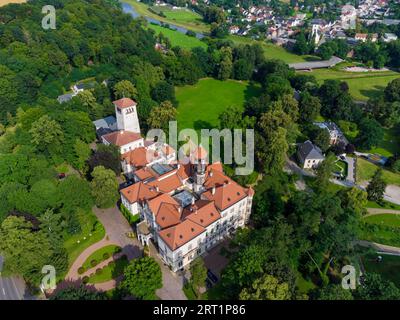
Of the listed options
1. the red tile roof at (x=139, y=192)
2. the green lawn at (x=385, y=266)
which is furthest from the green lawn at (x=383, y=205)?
the red tile roof at (x=139, y=192)

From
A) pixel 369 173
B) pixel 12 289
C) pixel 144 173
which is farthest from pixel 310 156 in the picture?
pixel 12 289

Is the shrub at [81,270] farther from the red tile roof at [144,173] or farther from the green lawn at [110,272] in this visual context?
the red tile roof at [144,173]

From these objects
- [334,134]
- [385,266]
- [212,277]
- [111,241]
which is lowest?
[385,266]

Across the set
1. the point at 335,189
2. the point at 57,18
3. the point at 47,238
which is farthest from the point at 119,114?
the point at 57,18

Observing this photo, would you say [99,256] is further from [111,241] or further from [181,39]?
[181,39]

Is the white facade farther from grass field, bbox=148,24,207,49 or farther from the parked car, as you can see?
grass field, bbox=148,24,207,49

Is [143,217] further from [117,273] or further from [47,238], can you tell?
[47,238]
